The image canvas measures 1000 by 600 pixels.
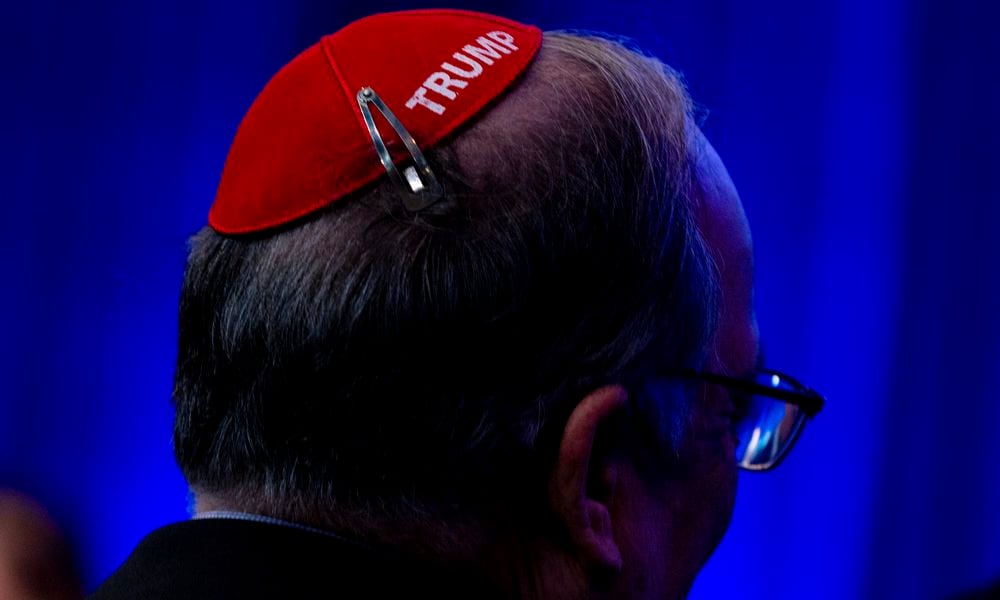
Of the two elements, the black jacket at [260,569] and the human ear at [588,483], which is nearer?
the black jacket at [260,569]

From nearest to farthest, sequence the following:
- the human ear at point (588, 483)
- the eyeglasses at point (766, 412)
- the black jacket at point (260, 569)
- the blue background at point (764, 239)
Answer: the black jacket at point (260, 569) → the human ear at point (588, 483) → the eyeglasses at point (766, 412) → the blue background at point (764, 239)

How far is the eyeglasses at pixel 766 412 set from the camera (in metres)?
0.94

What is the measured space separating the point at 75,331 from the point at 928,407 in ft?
5.49

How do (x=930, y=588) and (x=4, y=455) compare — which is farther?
(x=930, y=588)

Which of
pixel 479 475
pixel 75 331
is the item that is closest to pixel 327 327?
pixel 479 475

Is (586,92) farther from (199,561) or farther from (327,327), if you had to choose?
(199,561)

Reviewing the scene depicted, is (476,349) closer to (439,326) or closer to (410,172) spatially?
(439,326)

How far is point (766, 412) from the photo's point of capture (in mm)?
991

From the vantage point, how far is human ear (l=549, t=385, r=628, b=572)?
78 cm

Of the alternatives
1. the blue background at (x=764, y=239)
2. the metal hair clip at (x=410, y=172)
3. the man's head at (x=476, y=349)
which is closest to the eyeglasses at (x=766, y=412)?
the man's head at (x=476, y=349)

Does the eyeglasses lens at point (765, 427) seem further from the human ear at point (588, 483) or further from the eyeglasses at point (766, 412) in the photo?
the human ear at point (588, 483)

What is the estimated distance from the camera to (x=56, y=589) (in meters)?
1.24

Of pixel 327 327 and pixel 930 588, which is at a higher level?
pixel 327 327

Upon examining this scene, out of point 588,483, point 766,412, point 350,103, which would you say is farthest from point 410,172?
point 766,412
